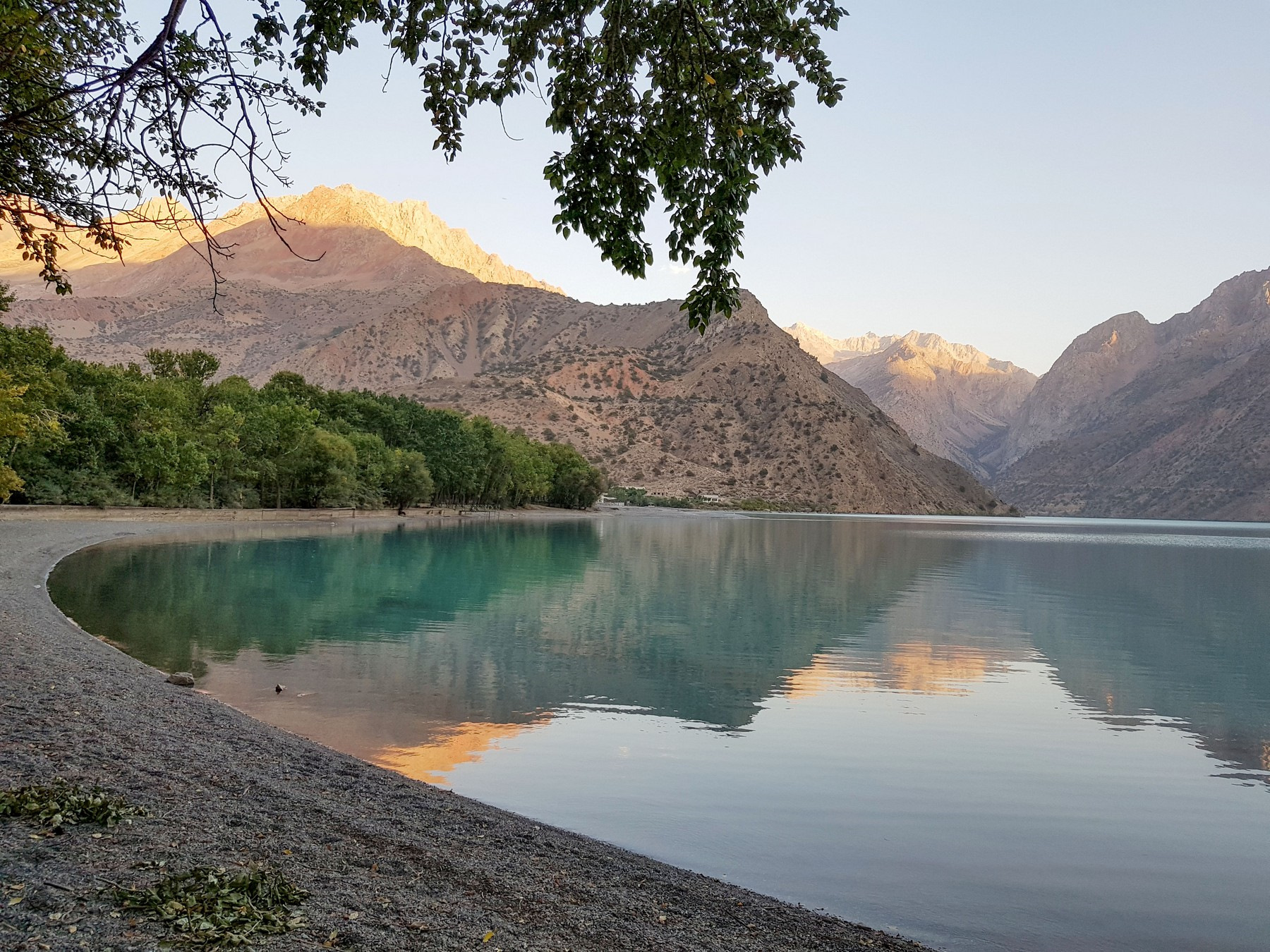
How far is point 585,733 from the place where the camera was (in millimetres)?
17031

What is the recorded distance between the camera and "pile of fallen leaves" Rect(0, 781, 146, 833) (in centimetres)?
757

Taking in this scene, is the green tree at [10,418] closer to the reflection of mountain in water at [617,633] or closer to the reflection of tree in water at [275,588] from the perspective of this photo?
the reflection of tree in water at [275,588]

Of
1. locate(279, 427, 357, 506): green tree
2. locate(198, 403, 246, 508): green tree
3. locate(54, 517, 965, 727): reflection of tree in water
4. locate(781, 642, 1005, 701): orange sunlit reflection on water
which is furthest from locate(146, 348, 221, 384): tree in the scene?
locate(781, 642, 1005, 701): orange sunlit reflection on water

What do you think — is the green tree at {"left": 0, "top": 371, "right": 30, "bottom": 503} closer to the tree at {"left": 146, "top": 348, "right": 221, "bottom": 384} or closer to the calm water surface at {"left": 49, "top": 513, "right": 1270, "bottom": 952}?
the calm water surface at {"left": 49, "top": 513, "right": 1270, "bottom": 952}

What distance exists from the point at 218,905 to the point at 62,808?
2669 millimetres

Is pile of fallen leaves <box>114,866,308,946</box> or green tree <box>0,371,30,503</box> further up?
green tree <box>0,371,30,503</box>

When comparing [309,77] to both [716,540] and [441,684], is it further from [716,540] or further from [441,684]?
[716,540]

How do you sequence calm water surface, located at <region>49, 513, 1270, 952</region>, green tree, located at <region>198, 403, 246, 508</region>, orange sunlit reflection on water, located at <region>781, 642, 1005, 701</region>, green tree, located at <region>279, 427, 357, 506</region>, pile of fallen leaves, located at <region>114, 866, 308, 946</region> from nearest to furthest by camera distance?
pile of fallen leaves, located at <region>114, 866, 308, 946</region>
calm water surface, located at <region>49, 513, 1270, 952</region>
orange sunlit reflection on water, located at <region>781, 642, 1005, 701</region>
green tree, located at <region>198, 403, 246, 508</region>
green tree, located at <region>279, 427, 357, 506</region>

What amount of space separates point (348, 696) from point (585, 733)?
17.1ft

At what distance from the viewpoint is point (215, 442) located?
7775 cm

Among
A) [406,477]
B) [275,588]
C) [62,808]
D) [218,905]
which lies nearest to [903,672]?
[62,808]

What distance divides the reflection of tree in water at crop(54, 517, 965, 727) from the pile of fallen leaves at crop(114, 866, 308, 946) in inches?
438

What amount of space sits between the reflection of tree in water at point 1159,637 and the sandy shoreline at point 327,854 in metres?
13.5

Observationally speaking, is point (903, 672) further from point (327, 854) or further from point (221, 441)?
point (221, 441)
